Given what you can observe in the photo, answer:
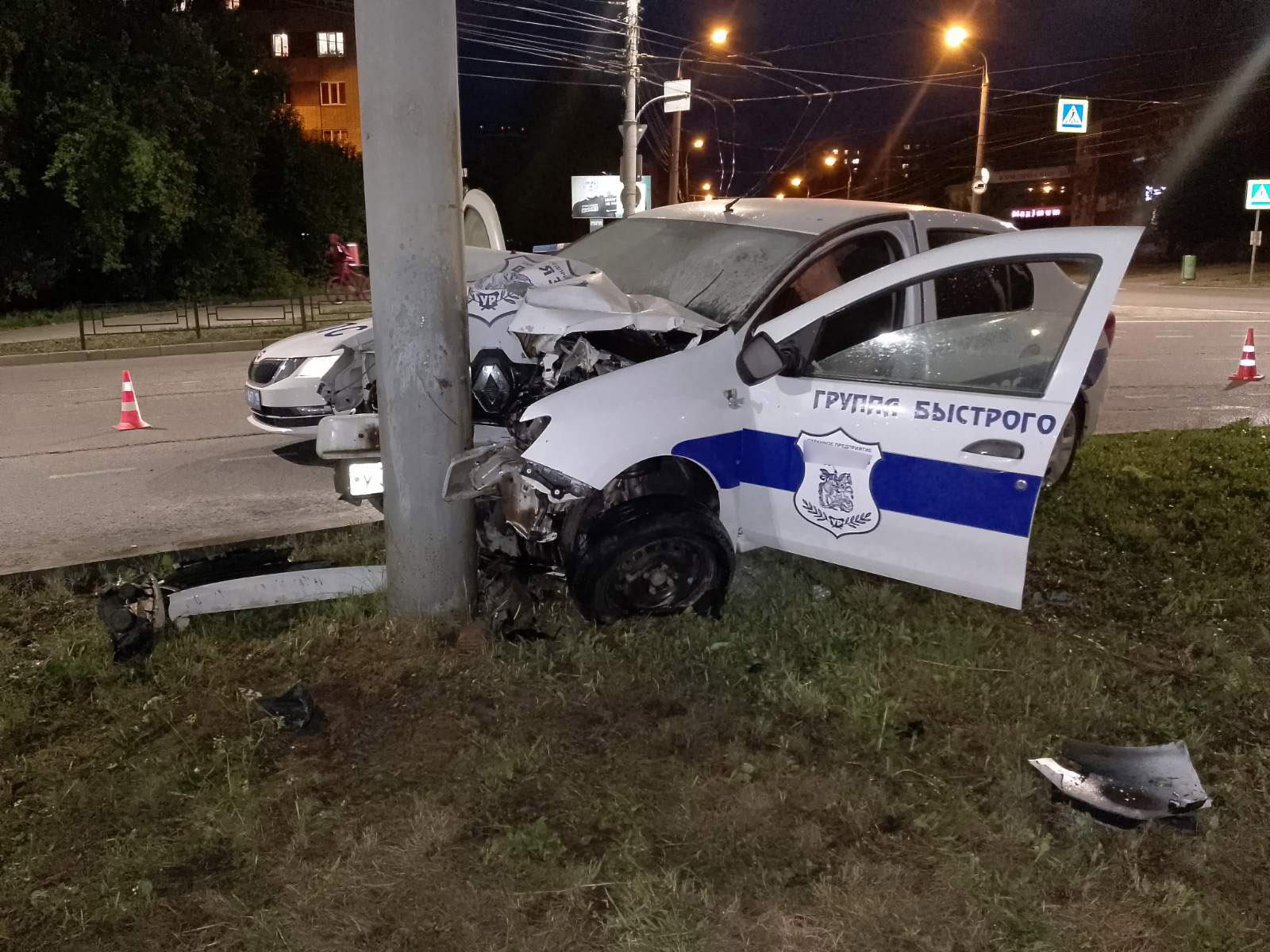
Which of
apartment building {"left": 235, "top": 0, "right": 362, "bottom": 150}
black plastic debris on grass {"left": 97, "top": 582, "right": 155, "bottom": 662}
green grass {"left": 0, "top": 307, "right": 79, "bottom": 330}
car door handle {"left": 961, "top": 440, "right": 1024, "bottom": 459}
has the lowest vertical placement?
black plastic debris on grass {"left": 97, "top": 582, "right": 155, "bottom": 662}

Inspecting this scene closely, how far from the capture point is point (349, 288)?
23406 mm

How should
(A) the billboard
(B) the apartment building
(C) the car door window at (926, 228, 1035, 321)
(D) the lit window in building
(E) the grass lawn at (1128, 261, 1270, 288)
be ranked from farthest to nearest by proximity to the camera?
(D) the lit window in building → (B) the apartment building → (E) the grass lawn at (1128, 261, 1270, 288) → (A) the billboard → (C) the car door window at (926, 228, 1035, 321)

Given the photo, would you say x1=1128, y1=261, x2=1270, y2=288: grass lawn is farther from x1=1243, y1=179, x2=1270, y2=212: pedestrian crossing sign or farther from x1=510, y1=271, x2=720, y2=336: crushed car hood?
Result: x1=510, y1=271, x2=720, y2=336: crushed car hood

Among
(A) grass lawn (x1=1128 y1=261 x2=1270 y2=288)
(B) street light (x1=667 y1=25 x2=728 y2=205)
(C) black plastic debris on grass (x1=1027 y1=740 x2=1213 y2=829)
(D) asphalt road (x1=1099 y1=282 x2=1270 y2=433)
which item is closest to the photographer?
(C) black plastic debris on grass (x1=1027 y1=740 x2=1213 y2=829)

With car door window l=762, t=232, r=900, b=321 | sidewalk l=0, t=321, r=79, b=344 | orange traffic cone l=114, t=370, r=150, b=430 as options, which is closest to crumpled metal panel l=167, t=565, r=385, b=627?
car door window l=762, t=232, r=900, b=321

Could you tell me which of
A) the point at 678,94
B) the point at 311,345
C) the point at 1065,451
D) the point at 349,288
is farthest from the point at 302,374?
the point at 349,288

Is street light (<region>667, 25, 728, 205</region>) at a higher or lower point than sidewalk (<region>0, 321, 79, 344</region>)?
higher

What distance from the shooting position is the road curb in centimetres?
1533

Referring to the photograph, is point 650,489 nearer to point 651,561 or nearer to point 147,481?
point 651,561

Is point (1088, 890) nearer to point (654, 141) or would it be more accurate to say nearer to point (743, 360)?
point (743, 360)

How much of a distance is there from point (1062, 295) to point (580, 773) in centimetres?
267

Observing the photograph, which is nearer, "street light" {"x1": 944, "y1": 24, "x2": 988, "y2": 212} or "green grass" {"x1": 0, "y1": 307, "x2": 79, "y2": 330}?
"green grass" {"x1": 0, "y1": 307, "x2": 79, "y2": 330}

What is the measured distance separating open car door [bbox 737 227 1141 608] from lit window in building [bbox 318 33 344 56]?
192 ft

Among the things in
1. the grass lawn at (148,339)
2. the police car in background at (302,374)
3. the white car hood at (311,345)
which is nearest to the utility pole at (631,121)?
the grass lawn at (148,339)
